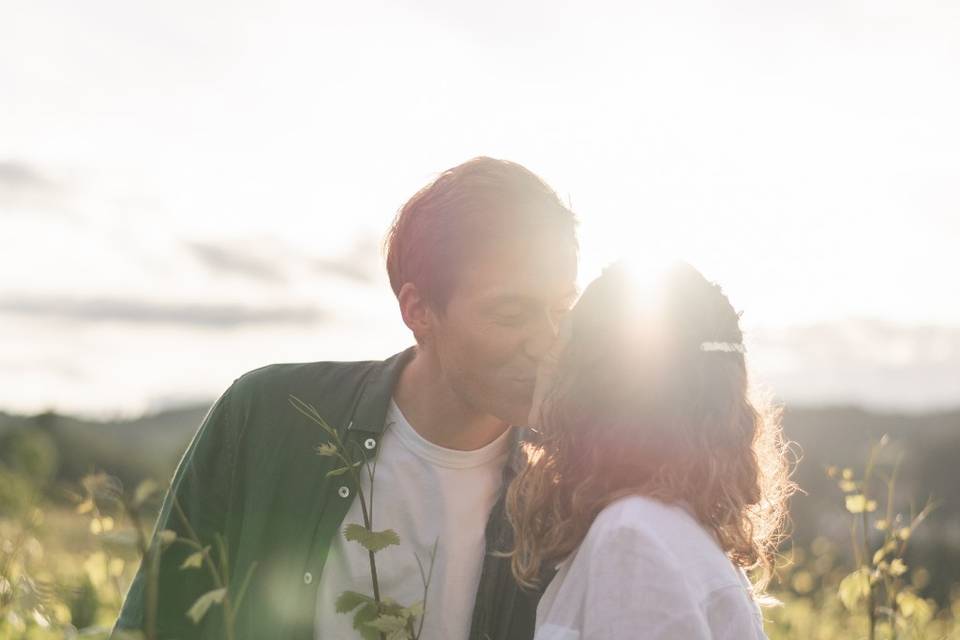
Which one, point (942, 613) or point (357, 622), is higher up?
point (357, 622)

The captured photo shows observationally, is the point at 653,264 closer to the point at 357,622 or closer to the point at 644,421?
the point at 644,421

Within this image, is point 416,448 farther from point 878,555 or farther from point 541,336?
point 878,555

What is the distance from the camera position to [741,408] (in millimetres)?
2297

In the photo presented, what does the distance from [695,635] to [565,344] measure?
73 cm

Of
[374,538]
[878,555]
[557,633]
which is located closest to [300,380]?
[374,538]

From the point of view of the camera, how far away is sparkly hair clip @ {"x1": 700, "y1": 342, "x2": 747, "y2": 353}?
2.20 meters

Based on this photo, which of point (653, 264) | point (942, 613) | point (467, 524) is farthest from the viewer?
point (942, 613)

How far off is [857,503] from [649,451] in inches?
22.5

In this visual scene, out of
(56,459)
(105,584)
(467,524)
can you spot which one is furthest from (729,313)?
(105,584)

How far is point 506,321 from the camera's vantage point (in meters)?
3.13

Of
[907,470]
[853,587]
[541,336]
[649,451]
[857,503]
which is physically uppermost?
[541,336]

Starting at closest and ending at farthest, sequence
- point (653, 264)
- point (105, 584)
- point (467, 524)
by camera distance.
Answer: point (653, 264), point (467, 524), point (105, 584)

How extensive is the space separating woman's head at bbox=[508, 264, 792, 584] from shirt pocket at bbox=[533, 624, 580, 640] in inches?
9.3

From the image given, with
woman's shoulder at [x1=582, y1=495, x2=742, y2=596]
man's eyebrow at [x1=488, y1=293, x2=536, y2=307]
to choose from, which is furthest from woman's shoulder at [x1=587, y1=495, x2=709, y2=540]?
man's eyebrow at [x1=488, y1=293, x2=536, y2=307]
